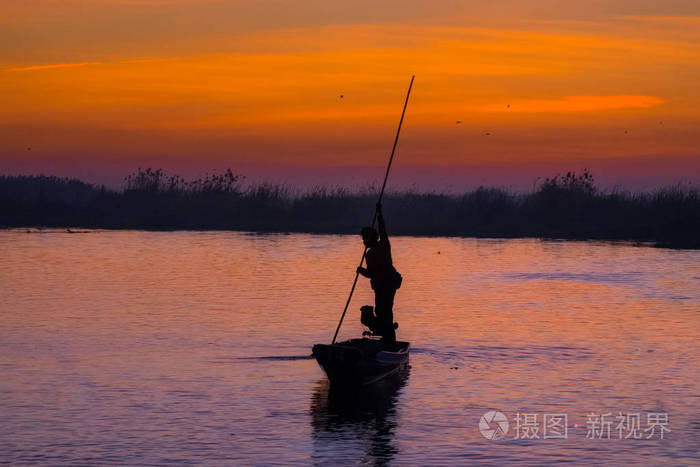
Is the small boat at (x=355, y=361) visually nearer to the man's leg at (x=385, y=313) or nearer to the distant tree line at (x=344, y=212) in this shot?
the man's leg at (x=385, y=313)

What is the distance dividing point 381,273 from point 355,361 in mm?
1863

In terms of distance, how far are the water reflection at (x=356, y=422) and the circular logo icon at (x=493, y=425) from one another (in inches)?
38.2

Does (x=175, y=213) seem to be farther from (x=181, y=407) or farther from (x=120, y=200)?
(x=181, y=407)

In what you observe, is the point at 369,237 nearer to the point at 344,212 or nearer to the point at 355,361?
the point at 355,361

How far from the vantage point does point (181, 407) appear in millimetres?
13922

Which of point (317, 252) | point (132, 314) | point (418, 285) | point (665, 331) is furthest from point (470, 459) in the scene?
point (317, 252)

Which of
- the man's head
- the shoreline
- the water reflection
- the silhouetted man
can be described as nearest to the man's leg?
the silhouetted man

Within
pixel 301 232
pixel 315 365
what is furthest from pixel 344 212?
pixel 315 365

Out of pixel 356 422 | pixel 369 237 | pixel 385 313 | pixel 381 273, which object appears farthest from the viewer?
pixel 385 313

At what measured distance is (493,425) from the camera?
1297 cm

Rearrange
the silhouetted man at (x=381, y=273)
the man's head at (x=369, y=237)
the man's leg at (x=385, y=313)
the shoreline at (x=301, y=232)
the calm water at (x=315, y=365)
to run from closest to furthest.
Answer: the calm water at (x=315, y=365)
the man's head at (x=369, y=237)
the silhouetted man at (x=381, y=273)
the man's leg at (x=385, y=313)
the shoreline at (x=301, y=232)

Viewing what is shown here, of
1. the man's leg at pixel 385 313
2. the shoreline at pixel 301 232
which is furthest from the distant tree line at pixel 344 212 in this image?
the man's leg at pixel 385 313

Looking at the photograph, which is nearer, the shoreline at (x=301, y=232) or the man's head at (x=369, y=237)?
the man's head at (x=369, y=237)

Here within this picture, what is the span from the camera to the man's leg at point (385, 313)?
637 inches
